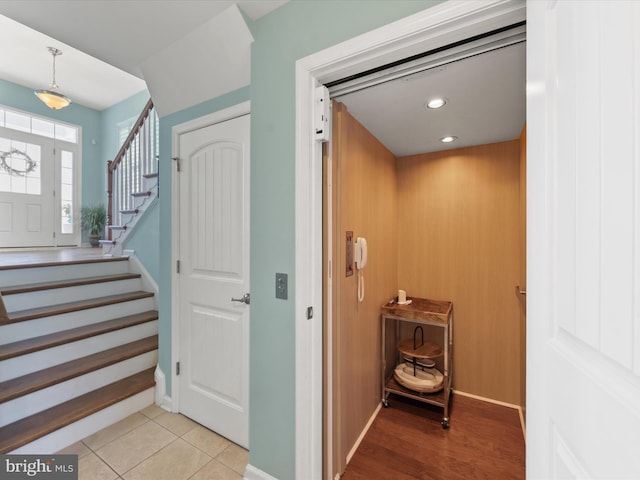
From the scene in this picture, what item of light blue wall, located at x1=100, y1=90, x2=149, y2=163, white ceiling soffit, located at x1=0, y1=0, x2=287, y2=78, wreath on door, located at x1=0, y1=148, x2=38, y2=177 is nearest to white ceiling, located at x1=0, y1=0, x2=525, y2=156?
white ceiling soffit, located at x1=0, y1=0, x2=287, y2=78

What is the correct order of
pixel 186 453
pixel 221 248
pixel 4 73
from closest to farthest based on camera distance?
pixel 186 453, pixel 221 248, pixel 4 73

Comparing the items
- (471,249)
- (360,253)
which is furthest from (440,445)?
(471,249)

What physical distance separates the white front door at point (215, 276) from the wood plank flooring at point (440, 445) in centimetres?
86

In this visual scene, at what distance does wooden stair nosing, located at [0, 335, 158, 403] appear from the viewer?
167 cm

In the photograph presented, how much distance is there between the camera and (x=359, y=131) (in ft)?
6.40

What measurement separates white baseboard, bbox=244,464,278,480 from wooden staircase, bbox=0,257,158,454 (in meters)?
1.15

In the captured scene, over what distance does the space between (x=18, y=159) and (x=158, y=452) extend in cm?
569

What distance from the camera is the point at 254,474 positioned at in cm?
145

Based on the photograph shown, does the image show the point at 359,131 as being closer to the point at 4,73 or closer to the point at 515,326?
the point at 515,326

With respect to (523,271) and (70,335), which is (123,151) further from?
(523,271)

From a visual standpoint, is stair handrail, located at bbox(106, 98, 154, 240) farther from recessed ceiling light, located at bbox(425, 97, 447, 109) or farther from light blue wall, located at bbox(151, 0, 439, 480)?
recessed ceiling light, located at bbox(425, 97, 447, 109)

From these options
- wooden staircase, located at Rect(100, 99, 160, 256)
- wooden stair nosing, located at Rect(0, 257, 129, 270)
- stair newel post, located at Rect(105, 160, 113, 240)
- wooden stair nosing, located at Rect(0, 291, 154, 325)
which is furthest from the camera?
stair newel post, located at Rect(105, 160, 113, 240)

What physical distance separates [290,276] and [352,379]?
0.92 metres
